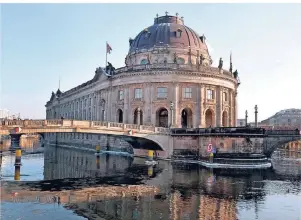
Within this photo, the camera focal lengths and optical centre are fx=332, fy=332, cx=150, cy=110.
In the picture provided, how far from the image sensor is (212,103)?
201 ft

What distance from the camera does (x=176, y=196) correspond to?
2541 centimetres

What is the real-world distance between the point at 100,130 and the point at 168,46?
101 ft

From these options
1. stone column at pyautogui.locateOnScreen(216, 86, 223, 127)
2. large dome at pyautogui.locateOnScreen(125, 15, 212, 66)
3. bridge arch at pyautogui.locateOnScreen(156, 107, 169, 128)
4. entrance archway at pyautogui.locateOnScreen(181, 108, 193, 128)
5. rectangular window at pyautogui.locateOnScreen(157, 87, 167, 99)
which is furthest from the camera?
large dome at pyautogui.locateOnScreen(125, 15, 212, 66)

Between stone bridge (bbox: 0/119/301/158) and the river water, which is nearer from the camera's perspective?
the river water

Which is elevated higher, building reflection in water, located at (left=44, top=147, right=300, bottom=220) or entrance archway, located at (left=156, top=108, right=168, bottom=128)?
entrance archway, located at (left=156, top=108, right=168, bottom=128)

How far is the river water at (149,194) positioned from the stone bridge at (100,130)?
4.70 m

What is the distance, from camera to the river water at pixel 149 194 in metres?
20.5

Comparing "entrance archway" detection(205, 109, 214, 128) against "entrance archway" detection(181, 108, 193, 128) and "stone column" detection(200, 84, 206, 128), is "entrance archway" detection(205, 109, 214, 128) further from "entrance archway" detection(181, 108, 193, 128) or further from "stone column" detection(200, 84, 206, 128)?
"stone column" detection(200, 84, 206, 128)

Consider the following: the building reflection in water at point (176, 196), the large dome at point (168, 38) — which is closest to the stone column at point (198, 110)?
the large dome at point (168, 38)

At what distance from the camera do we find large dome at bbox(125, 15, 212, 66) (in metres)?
66.2

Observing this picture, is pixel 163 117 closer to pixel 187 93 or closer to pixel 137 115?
pixel 137 115

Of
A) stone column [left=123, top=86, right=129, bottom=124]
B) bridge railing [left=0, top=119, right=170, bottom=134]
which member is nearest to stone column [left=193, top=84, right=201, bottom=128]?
stone column [left=123, top=86, right=129, bottom=124]

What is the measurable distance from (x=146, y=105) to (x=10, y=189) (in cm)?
3570

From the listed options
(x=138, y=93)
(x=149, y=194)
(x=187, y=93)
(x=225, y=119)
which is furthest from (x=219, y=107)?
(x=149, y=194)
